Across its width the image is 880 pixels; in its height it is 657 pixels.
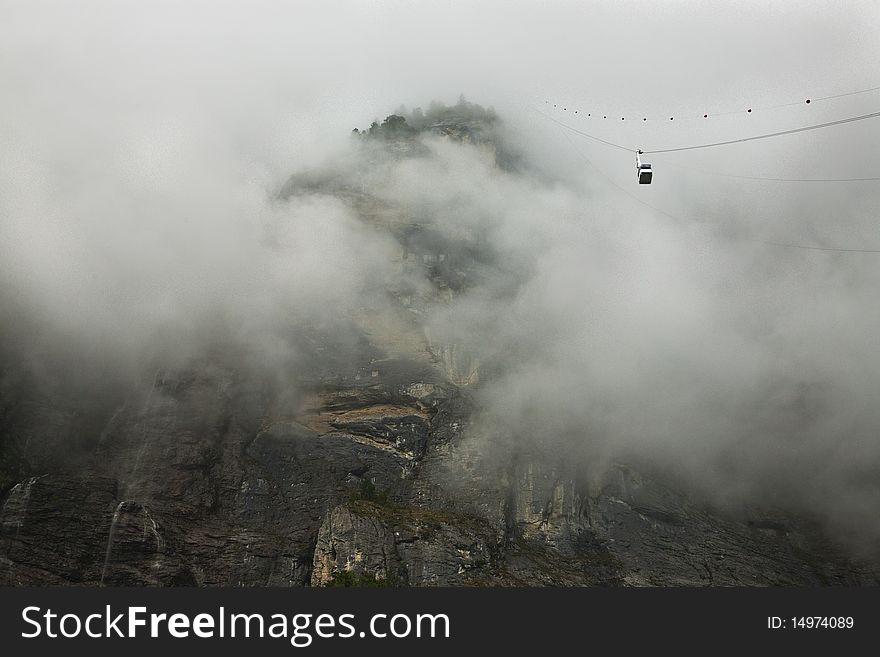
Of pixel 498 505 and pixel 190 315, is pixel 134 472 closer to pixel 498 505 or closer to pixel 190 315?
pixel 190 315

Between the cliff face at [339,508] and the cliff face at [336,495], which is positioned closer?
the cliff face at [339,508]

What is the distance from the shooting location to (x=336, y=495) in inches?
4729

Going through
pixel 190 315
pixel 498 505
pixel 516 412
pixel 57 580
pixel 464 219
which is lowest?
pixel 57 580

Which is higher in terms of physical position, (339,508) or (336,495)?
(336,495)

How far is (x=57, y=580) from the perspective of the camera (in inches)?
3839

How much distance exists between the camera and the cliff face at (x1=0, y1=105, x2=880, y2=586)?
346 feet

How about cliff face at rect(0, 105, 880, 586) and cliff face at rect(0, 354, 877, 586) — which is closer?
cliff face at rect(0, 354, 877, 586)

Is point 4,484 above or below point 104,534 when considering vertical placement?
above

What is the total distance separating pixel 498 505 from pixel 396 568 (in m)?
21.1

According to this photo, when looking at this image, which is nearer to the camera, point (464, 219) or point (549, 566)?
point (549, 566)

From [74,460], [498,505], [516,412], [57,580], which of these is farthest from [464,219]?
[57,580]

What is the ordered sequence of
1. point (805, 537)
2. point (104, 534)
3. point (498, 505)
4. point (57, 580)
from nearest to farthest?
point (57, 580)
point (104, 534)
point (498, 505)
point (805, 537)

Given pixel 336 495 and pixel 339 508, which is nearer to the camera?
pixel 339 508

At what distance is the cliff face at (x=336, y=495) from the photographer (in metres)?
106
